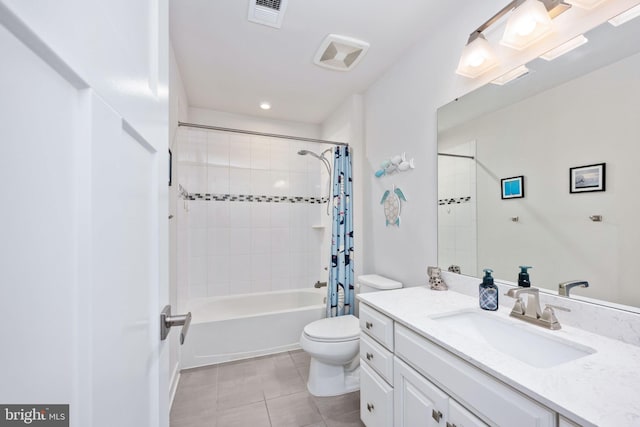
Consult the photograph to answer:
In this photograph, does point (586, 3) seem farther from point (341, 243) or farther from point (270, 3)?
point (341, 243)

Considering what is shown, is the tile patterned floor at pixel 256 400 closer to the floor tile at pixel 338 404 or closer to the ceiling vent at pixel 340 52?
the floor tile at pixel 338 404

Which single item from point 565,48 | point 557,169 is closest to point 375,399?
point 557,169

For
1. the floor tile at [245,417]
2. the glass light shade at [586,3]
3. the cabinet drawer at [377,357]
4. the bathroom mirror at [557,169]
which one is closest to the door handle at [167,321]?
the cabinet drawer at [377,357]

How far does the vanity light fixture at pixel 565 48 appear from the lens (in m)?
1.07

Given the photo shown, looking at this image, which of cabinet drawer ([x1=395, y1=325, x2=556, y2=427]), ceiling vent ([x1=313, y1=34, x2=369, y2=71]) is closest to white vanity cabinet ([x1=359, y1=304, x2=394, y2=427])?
cabinet drawer ([x1=395, y1=325, x2=556, y2=427])

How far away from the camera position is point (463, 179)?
5.20ft

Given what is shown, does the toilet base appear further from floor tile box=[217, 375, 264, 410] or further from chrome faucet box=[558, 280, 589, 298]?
chrome faucet box=[558, 280, 589, 298]

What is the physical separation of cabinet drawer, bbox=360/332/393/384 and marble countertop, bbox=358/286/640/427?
24 cm

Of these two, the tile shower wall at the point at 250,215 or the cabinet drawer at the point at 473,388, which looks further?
the tile shower wall at the point at 250,215

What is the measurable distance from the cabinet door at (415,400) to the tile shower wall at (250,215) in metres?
2.24

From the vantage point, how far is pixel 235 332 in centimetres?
239

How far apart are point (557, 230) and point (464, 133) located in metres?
0.70

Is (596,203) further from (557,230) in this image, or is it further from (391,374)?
(391,374)

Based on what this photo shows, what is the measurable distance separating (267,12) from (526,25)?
1.34 m
